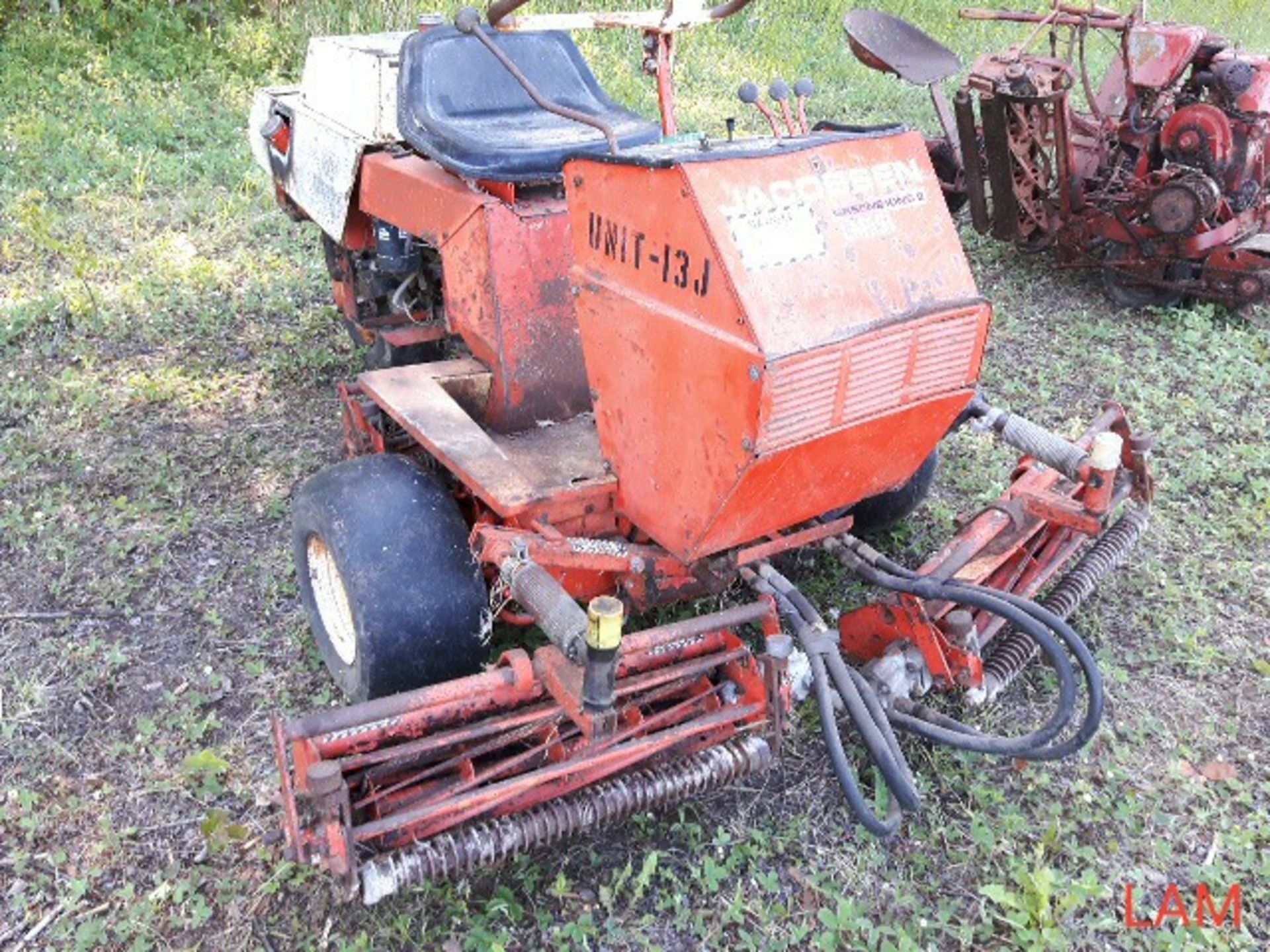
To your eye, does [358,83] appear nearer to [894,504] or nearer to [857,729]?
[894,504]

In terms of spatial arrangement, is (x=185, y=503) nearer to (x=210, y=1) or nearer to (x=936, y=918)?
(x=936, y=918)

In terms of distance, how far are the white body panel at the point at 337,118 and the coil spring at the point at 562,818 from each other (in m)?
2.44

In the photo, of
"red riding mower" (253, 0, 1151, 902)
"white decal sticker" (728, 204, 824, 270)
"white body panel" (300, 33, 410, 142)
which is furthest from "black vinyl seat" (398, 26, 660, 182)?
"white decal sticker" (728, 204, 824, 270)

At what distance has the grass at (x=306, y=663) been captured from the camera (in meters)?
2.55

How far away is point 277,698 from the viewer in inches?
124

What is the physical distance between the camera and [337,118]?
4.15m

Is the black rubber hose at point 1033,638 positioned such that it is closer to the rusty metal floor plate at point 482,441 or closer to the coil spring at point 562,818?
the coil spring at point 562,818

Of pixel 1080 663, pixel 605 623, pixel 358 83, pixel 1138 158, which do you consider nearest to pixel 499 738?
pixel 605 623

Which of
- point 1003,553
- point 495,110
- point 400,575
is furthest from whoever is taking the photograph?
point 495,110

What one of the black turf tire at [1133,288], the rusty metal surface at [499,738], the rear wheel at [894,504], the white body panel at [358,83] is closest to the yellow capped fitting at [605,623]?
the rusty metal surface at [499,738]

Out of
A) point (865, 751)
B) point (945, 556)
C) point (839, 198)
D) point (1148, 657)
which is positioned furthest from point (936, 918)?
point (839, 198)

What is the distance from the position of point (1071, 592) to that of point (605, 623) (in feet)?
5.79

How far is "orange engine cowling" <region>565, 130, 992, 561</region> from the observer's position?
225cm

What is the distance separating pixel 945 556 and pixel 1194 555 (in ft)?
4.78
